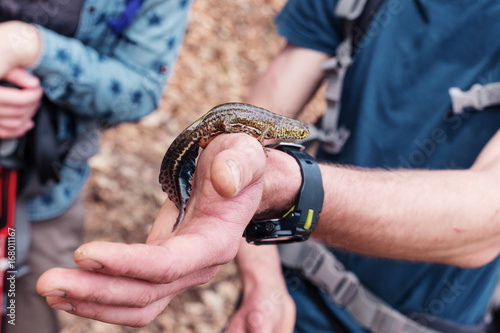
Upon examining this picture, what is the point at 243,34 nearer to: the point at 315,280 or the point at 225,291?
the point at 225,291

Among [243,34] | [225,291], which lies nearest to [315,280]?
[225,291]

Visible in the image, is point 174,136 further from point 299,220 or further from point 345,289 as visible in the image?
point 299,220

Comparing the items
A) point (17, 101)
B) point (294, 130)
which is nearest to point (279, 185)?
point (294, 130)

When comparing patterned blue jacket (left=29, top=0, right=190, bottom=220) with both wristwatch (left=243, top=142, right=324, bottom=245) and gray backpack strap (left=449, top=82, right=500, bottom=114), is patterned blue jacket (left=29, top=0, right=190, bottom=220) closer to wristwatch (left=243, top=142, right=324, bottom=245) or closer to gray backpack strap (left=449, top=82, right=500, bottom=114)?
wristwatch (left=243, top=142, right=324, bottom=245)

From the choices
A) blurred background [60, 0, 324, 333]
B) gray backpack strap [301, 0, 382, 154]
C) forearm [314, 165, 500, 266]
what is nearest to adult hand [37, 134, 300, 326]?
forearm [314, 165, 500, 266]

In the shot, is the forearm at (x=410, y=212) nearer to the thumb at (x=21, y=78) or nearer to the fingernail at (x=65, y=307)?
the fingernail at (x=65, y=307)

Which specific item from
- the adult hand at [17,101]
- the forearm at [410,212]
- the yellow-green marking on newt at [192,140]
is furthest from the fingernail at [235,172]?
the adult hand at [17,101]

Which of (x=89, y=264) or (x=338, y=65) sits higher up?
(x=338, y=65)
